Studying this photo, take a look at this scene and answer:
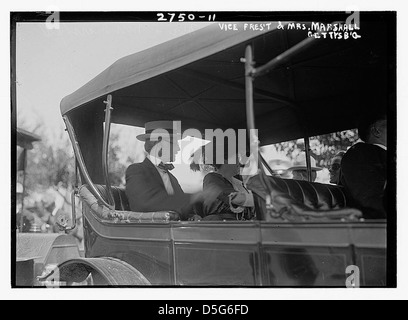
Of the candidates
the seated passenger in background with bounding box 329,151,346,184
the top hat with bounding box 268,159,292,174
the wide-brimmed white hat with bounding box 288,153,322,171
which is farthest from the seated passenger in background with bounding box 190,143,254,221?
the seated passenger in background with bounding box 329,151,346,184

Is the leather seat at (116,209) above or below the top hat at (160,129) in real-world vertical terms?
below

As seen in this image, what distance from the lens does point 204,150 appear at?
283cm

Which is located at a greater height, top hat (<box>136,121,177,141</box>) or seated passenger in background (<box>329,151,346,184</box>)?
top hat (<box>136,121,177,141</box>)

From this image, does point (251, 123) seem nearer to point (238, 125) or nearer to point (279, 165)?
point (238, 125)

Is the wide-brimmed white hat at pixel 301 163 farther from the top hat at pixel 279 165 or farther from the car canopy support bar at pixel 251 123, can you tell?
the car canopy support bar at pixel 251 123

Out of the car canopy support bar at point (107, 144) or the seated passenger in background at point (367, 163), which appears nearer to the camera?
the seated passenger in background at point (367, 163)

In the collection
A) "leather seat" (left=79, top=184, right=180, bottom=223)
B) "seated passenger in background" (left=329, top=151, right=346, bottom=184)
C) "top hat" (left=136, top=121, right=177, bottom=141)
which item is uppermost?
"top hat" (left=136, top=121, right=177, bottom=141)

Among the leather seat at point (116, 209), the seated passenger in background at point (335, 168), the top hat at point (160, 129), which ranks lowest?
the leather seat at point (116, 209)

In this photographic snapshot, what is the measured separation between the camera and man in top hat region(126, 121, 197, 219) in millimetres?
2842

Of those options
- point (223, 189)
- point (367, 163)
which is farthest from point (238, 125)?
point (367, 163)

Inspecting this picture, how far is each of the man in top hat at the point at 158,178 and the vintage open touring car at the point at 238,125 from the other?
0.18 ft

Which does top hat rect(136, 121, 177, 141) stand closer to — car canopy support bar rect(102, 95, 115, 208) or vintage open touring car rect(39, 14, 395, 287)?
vintage open touring car rect(39, 14, 395, 287)

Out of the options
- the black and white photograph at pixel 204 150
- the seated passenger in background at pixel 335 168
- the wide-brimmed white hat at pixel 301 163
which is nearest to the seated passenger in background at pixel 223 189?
the black and white photograph at pixel 204 150

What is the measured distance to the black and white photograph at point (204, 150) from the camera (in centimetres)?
274
